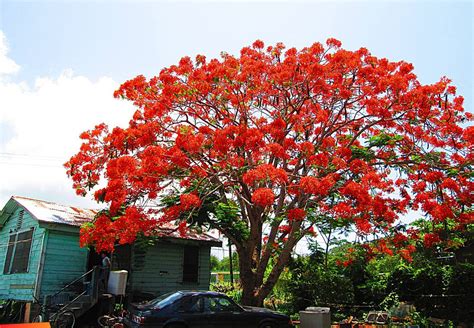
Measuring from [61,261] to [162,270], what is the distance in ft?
12.5

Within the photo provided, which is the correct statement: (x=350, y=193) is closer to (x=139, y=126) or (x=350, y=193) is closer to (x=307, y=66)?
(x=307, y=66)

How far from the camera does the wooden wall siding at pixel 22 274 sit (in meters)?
11.9

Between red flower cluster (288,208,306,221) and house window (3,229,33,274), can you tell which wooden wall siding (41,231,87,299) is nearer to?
house window (3,229,33,274)

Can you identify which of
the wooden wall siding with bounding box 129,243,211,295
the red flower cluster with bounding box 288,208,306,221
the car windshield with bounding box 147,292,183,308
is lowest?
the car windshield with bounding box 147,292,183,308

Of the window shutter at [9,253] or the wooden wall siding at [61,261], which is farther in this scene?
the window shutter at [9,253]

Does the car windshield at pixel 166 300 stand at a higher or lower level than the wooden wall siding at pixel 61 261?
lower

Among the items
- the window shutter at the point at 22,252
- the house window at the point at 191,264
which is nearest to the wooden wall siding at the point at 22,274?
the window shutter at the point at 22,252

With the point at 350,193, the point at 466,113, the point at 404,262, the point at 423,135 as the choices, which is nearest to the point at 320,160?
the point at 350,193

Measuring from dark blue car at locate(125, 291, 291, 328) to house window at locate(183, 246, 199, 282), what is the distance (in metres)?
6.38

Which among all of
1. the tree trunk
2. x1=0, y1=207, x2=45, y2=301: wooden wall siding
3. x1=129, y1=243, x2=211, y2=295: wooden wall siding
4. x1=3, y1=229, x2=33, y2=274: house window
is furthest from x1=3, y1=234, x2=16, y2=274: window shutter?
the tree trunk

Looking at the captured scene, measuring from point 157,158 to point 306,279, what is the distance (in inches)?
308

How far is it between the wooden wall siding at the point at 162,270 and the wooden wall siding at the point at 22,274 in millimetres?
3100

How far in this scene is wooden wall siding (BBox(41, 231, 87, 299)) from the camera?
11.6 metres

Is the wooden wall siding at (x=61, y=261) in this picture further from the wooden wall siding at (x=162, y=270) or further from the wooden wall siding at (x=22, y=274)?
the wooden wall siding at (x=162, y=270)
